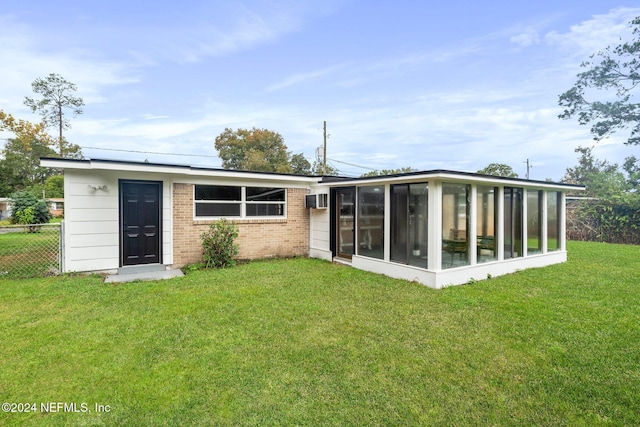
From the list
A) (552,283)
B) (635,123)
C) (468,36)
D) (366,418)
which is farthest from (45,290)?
(635,123)

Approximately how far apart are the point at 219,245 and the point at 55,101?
82.3 feet

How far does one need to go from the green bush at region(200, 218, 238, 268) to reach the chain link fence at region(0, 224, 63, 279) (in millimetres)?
2881

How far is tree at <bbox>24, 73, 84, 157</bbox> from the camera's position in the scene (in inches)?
887

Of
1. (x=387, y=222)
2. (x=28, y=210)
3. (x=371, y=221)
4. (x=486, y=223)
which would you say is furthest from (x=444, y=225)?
(x=28, y=210)

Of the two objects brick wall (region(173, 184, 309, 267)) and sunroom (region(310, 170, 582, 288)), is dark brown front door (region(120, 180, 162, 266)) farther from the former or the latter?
sunroom (region(310, 170, 582, 288))

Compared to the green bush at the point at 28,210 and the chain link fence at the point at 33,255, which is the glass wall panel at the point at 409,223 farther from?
the green bush at the point at 28,210

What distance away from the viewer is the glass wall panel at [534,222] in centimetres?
786

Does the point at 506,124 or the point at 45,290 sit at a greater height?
the point at 506,124

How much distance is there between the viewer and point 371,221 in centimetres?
739

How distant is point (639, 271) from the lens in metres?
7.14

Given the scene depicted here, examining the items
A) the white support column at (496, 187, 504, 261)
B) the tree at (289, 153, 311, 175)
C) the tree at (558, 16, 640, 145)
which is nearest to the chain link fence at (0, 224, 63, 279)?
the white support column at (496, 187, 504, 261)

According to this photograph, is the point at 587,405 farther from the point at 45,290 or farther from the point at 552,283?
the point at 45,290

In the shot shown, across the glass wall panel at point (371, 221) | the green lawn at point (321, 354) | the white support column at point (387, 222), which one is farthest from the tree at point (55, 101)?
the white support column at point (387, 222)

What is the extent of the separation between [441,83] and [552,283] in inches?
326
